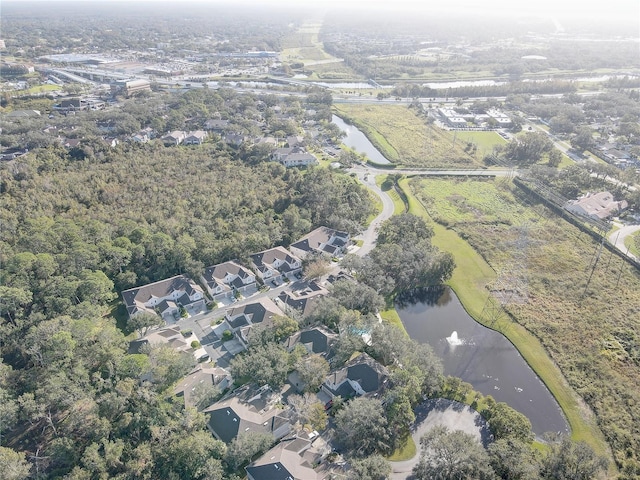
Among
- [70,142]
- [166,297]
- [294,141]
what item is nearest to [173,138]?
[70,142]

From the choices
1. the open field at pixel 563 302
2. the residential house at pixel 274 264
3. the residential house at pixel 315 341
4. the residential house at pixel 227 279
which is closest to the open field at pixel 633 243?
the open field at pixel 563 302

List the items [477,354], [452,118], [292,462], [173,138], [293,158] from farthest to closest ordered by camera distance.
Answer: [452,118], [173,138], [293,158], [477,354], [292,462]

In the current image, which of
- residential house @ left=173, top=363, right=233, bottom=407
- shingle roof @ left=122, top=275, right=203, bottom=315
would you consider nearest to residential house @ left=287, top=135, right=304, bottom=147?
shingle roof @ left=122, top=275, right=203, bottom=315

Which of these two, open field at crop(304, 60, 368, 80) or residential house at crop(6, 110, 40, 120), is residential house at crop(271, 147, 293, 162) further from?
open field at crop(304, 60, 368, 80)

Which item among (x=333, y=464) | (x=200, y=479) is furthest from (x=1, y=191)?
(x=333, y=464)

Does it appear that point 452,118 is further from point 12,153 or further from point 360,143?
point 12,153

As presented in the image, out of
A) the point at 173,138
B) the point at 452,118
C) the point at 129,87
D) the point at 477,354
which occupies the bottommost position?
the point at 477,354

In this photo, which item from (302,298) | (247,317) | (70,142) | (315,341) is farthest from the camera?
(70,142)

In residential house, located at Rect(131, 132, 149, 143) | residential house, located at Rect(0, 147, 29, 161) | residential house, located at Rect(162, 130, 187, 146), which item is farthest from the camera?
residential house, located at Rect(162, 130, 187, 146)

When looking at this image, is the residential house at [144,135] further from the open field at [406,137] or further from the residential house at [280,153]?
the open field at [406,137]
